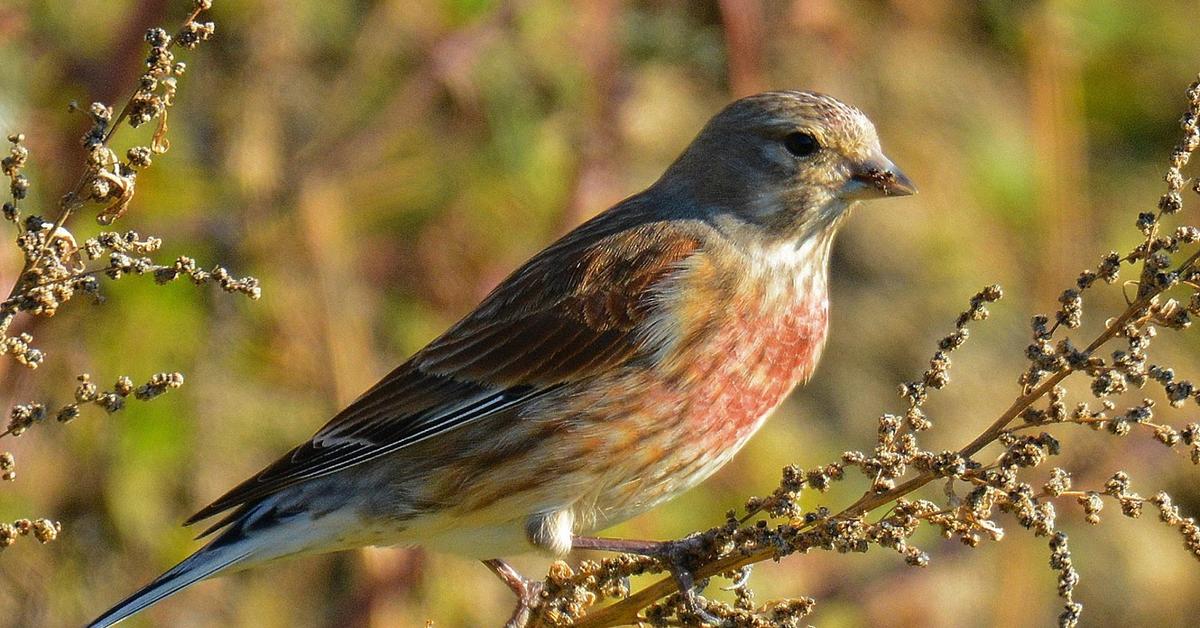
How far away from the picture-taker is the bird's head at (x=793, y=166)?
3318 mm

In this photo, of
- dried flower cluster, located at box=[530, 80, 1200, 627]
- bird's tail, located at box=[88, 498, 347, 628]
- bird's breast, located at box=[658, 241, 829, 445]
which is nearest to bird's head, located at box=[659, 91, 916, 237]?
bird's breast, located at box=[658, 241, 829, 445]

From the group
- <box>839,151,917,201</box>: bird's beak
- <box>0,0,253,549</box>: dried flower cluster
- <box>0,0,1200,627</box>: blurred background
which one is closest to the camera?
<box>0,0,253,549</box>: dried flower cluster

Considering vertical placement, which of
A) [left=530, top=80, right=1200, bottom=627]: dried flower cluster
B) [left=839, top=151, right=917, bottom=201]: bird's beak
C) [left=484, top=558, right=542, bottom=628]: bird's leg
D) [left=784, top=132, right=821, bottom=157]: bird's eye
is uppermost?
[left=784, top=132, right=821, bottom=157]: bird's eye

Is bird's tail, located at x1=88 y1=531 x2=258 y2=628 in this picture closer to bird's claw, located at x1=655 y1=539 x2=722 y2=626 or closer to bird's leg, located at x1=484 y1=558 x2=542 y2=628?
bird's leg, located at x1=484 y1=558 x2=542 y2=628

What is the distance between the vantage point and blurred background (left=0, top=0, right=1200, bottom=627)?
4254 mm

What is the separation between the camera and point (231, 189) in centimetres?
447

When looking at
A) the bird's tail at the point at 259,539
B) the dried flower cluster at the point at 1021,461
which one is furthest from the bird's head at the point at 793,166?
the bird's tail at the point at 259,539

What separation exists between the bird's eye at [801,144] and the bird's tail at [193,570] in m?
1.45

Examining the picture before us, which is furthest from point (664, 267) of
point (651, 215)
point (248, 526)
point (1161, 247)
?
point (1161, 247)

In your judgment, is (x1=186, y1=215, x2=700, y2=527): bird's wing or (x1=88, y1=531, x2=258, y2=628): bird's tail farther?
(x1=186, y1=215, x2=700, y2=527): bird's wing

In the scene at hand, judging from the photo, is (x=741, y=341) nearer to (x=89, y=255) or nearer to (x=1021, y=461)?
(x=1021, y=461)

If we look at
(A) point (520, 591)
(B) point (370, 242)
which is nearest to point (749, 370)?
(A) point (520, 591)

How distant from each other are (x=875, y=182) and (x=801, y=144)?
187 mm

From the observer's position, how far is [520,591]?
3346 mm
